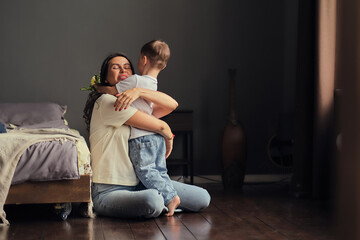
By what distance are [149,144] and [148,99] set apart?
9.8 inches

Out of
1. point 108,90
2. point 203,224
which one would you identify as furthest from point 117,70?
point 203,224

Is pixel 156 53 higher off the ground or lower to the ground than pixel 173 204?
higher

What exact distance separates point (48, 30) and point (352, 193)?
14.8 ft

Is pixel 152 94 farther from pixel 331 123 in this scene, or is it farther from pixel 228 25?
pixel 228 25

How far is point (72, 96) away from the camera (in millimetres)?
4586

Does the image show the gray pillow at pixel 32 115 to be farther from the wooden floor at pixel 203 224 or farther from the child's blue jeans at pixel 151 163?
the child's blue jeans at pixel 151 163

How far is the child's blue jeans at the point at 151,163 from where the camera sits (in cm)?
271

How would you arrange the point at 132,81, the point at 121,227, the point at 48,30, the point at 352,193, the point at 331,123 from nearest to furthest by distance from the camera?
the point at 352,193, the point at 121,227, the point at 132,81, the point at 331,123, the point at 48,30

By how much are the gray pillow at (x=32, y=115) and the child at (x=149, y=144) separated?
1246 mm

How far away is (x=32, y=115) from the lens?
4.02m

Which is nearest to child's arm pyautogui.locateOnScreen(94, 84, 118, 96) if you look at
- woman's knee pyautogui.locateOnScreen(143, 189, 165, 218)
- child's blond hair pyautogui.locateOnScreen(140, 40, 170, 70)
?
child's blond hair pyautogui.locateOnScreen(140, 40, 170, 70)

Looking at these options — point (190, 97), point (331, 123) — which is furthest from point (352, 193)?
point (190, 97)

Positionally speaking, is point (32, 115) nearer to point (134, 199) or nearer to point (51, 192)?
point (51, 192)

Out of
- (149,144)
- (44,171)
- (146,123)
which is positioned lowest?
(44,171)
